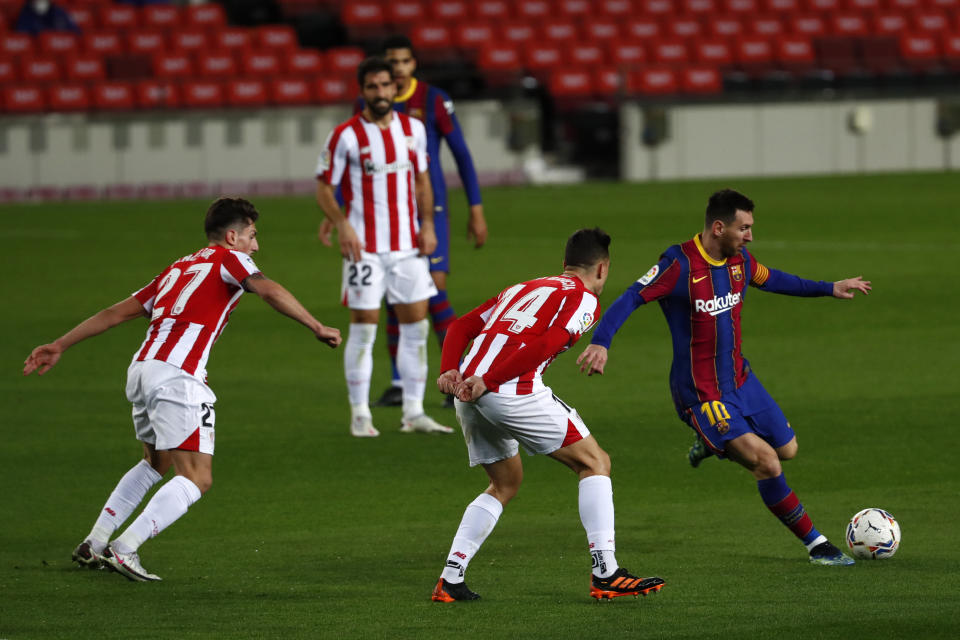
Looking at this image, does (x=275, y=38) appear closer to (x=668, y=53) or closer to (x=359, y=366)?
(x=668, y=53)

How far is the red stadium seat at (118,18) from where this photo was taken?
96.3 ft

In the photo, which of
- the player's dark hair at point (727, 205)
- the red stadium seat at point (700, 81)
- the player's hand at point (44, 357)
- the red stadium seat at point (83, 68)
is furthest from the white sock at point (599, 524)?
the red stadium seat at point (700, 81)

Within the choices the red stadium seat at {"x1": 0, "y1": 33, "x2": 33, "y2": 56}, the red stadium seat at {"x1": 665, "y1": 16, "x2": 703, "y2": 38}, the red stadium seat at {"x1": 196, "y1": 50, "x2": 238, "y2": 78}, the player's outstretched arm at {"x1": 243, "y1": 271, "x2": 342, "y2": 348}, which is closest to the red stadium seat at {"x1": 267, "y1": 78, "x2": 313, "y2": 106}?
the red stadium seat at {"x1": 196, "y1": 50, "x2": 238, "y2": 78}

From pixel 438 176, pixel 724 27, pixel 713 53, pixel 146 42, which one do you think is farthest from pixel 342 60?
pixel 438 176

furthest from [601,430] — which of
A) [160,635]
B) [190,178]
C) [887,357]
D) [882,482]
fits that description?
[190,178]

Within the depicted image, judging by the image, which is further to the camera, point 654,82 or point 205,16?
point 205,16

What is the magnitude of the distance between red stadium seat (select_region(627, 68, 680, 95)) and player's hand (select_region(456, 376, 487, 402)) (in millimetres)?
23296

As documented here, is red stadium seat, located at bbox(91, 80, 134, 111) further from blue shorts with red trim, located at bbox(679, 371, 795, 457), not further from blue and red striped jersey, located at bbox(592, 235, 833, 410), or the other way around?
blue shorts with red trim, located at bbox(679, 371, 795, 457)

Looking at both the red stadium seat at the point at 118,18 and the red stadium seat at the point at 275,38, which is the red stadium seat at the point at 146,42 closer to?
the red stadium seat at the point at 118,18

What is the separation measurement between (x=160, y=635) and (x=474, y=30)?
84.2 ft

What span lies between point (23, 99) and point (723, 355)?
21239mm

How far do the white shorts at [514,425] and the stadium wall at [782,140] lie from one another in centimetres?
2155

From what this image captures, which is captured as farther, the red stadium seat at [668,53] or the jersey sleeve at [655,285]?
the red stadium seat at [668,53]

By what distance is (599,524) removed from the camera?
Result: 5.64 metres
